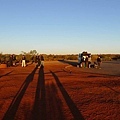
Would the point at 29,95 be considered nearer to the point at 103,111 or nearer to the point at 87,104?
the point at 87,104

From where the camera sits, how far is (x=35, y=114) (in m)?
9.61

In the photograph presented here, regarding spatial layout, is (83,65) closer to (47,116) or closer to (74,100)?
(74,100)

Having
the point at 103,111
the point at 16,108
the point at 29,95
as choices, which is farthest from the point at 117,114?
the point at 29,95

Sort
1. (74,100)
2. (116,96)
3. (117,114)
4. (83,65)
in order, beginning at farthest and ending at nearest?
(83,65) < (116,96) < (74,100) < (117,114)

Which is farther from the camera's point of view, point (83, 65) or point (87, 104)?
point (83, 65)

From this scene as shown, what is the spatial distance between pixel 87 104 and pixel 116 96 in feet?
8.29

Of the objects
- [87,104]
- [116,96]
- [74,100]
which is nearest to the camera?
[87,104]

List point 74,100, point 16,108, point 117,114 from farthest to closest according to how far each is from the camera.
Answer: point 74,100 < point 16,108 < point 117,114

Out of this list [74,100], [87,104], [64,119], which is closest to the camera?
[64,119]

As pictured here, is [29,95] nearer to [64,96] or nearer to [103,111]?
[64,96]

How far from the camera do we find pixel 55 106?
11.0 m

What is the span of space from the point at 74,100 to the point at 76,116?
10.2 feet

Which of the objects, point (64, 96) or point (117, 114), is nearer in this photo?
point (117, 114)

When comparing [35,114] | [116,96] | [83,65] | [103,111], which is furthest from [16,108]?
[83,65]
